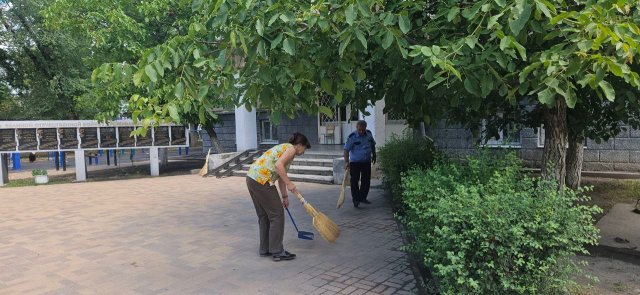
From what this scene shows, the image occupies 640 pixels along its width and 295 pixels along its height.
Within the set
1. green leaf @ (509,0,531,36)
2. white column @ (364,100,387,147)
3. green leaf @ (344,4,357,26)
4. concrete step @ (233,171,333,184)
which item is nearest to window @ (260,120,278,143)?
concrete step @ (233,171,333,184)

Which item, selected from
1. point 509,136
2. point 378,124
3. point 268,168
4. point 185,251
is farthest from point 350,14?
point 378,124

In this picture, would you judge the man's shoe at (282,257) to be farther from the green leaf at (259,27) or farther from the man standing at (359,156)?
the man standing at (359,156)

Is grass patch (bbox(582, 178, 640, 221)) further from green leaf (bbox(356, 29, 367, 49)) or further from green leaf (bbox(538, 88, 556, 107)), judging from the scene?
green leaf (bbox(356, 29, 367, 49))

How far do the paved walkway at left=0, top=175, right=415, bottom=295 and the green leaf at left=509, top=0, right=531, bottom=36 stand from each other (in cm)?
260

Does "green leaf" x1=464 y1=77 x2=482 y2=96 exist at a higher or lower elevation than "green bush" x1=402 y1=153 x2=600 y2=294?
higher

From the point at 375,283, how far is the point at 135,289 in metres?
2.35

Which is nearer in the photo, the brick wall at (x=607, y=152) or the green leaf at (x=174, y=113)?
the green leaf at (x=174, y=113)

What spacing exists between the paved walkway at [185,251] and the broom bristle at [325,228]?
16 centimetres

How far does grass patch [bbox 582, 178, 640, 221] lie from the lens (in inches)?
307

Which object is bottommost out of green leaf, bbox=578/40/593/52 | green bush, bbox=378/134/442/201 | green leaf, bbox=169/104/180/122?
green bush, bbox=378/134/442/201

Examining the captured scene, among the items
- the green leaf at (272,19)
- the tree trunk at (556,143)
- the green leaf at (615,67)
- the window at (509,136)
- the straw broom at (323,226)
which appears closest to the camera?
the green leaf at (615,67)

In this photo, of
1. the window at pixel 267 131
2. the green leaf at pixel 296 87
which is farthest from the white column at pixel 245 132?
the green leaf at pixel 296 87

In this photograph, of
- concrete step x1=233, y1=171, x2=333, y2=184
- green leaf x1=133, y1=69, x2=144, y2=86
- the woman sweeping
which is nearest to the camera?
green leaf x1=133, y1=69, x2=144, y2=86

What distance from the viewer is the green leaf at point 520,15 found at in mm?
2701
